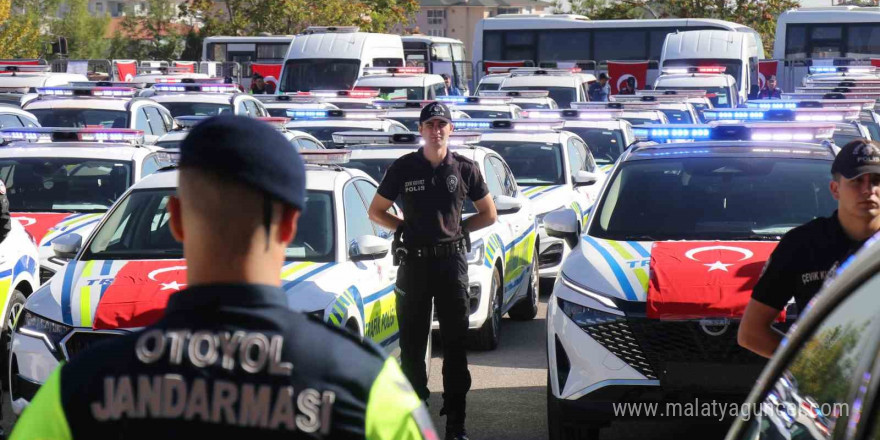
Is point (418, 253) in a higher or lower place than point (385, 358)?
lower

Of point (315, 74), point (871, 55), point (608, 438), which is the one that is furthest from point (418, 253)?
point (871, 55)

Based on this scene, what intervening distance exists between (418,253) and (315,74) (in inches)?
919

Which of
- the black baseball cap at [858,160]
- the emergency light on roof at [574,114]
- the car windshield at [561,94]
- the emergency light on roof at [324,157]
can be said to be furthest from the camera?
the car windshield at [561,94]

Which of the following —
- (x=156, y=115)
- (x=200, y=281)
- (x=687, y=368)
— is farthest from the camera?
(x=156, y=115)

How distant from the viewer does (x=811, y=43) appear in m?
42.5

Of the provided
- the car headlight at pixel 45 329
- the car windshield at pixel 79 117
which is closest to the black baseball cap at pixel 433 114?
the car headlight at pixel 45 329

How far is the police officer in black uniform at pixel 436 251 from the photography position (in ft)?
23.5

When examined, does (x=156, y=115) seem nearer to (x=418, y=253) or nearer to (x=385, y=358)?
(x=418, y=253)

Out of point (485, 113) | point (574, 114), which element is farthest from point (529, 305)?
point (485, 113)

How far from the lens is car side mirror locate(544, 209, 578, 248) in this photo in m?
7.66

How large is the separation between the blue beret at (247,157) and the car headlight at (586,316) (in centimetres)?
442

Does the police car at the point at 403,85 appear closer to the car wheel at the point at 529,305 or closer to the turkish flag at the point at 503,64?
the car wheel at the point at 529,305

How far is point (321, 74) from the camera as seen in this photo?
30.2 meters

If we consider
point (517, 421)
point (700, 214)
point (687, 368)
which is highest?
point (700, 214)
